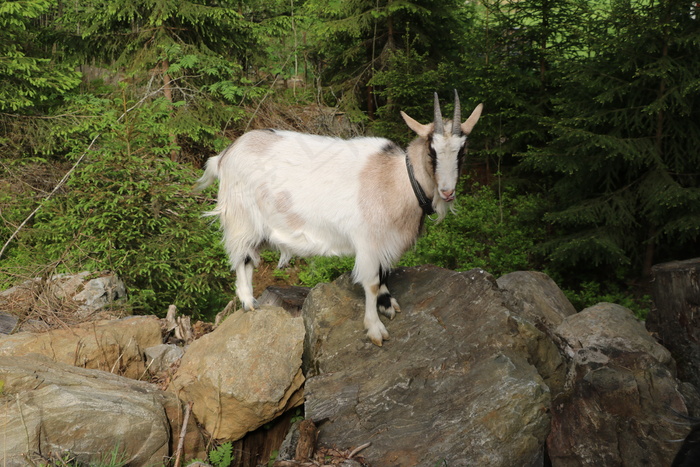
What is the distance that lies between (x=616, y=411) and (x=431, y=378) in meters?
1.44

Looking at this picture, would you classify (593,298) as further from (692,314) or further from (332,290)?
(332,290)

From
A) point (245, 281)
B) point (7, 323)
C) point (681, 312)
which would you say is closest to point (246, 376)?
point (245, 281)

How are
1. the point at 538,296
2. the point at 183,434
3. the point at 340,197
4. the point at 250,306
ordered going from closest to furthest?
the point at 183,434
the point at 340,197
the point at 250,306
the point at 538,296

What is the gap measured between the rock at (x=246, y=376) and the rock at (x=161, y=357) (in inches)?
20.6

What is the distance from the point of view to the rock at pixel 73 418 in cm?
370

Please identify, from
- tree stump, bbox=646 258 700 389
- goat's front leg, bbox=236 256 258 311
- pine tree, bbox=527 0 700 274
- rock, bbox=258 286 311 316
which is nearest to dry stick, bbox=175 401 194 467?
goat's front leg, bbox=236 256 258 311

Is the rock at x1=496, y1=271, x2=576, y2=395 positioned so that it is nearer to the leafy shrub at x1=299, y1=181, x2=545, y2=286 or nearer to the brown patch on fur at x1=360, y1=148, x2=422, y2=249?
the brown patch on fur at x1=360, y1=148, x2=422, y2=249

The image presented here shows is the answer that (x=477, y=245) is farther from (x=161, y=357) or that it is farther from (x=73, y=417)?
(x=73, y=417)

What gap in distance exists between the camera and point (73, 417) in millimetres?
3854

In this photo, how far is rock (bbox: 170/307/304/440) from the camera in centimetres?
457

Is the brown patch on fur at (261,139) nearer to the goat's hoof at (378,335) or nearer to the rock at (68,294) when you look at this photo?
the goat's hoof at (378,335)

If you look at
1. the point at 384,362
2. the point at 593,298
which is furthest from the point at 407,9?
the point at 384,362

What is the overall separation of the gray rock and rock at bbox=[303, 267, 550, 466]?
1.16 metres

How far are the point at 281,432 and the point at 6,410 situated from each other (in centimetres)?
214
